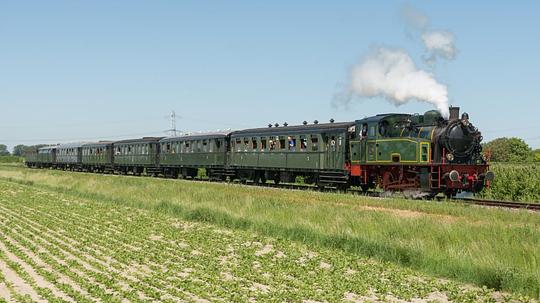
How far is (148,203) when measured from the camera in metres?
26.2

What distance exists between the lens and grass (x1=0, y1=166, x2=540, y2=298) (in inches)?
451

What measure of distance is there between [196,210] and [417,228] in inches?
368

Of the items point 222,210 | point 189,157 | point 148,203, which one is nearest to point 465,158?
point 222,210

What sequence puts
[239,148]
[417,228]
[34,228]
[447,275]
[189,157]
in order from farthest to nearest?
[189,157], [239,148], [34,228], [417,228], [447,275]

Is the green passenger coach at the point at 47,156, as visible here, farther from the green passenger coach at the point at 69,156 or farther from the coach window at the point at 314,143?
the coach window at the point at 314,143

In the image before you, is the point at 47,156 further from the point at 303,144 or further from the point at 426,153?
the point at 426,153

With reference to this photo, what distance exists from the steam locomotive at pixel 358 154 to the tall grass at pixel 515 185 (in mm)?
3612

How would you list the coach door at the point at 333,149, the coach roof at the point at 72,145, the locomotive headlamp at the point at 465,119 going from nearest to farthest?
1. the locomotive headlamp at the point at 465,119
2. the coach door at the point at 333,149
3. the coach roof at the point at 72,145

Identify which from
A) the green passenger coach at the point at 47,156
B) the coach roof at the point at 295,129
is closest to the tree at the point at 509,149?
the green passenger coach at the point at 47,156

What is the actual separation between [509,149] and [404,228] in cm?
11203

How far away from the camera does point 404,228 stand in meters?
15.2

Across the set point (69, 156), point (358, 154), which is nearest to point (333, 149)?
point (358, 154)

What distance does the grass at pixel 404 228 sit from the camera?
451 inches

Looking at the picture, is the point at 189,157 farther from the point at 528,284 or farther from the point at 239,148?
the point at 528,284
